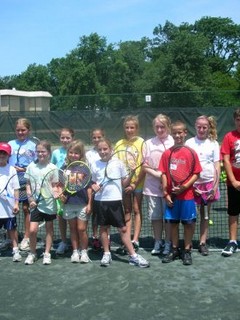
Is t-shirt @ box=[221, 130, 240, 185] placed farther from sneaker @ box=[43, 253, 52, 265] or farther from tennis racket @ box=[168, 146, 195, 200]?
sneaker @ box=[43, 253, 52, 265]

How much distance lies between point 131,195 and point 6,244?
171 centimetres

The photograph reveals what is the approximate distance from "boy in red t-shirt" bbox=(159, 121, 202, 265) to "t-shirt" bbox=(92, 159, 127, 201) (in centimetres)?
46

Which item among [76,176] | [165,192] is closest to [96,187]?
[76,176]

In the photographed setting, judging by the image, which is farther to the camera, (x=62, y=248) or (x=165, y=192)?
(x=62, y=248)

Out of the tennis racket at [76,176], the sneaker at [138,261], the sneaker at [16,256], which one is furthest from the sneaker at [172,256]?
the sneaker at [16,256]

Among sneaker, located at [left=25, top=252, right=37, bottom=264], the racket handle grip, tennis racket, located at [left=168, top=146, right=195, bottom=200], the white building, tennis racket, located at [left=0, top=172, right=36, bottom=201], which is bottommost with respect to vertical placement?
sneaker, located at [left=25, top=252, right=37, bottom=264]

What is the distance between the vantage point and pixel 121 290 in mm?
4305

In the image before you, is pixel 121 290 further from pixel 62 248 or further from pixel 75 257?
pixel 62 248

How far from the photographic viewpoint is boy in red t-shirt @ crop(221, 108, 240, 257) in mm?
5391

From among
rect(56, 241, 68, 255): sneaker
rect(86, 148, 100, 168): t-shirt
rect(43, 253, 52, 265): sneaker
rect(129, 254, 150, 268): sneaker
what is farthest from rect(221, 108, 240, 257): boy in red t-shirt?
rect(43, 253, 52, 265): sneaker

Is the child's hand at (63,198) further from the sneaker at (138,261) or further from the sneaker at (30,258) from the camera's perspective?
the sneaker at (138,261)

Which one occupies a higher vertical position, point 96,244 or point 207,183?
point 207,183

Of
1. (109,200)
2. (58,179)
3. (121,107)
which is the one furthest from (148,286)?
(121,107)

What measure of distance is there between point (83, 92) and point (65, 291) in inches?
2066
